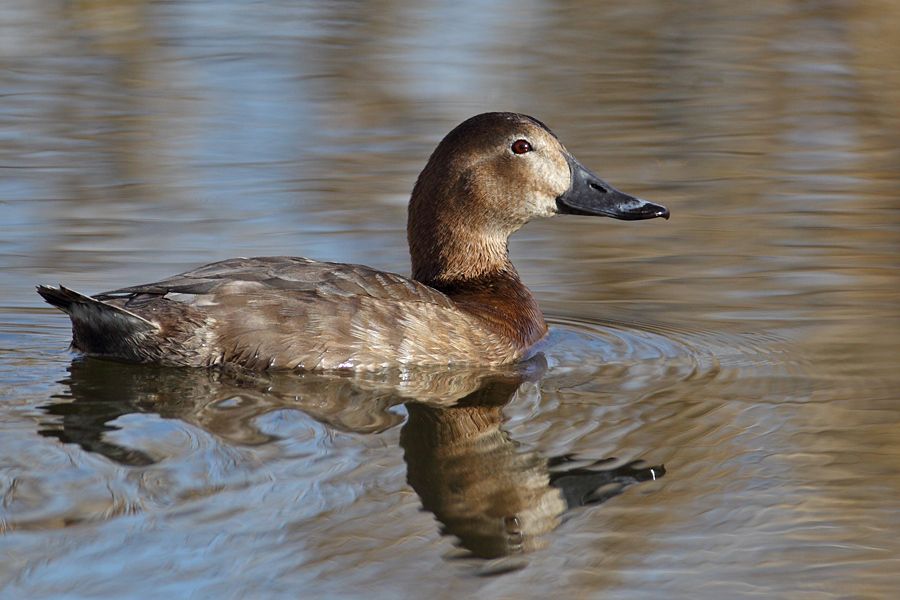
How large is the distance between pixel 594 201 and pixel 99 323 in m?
2.43

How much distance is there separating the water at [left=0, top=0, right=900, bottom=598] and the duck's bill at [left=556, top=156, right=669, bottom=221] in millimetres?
447

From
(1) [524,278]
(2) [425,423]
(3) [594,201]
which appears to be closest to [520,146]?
(3) [594,201]

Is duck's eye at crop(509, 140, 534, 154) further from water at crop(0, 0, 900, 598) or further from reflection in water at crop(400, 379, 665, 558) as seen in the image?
reflection in water at crop(400, 379, 665, 558)

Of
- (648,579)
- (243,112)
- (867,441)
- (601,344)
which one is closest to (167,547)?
(648,579)

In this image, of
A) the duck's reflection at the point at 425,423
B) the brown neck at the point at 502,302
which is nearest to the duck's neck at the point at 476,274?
the brown neck at the point at 502,302

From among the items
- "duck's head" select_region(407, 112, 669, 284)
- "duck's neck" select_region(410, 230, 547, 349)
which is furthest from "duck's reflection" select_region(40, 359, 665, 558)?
"duck's head" select_region(407, 112, 669, 284)

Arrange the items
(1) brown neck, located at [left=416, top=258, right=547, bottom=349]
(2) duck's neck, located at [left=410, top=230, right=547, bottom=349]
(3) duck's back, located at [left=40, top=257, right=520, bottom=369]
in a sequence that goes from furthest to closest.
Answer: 1. (2) duck's neck, located at [left=410, top=230, right=547, bottom=349]
2. (1) brown neck, located at [left=416, top=258, right=547, bottom=349]
3. (3) duck's back, located at [left=40, top=257, right=520, bottom=369]

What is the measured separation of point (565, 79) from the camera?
1123 cm

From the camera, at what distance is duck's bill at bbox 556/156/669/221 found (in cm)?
698

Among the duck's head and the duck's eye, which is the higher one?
the duck's eye

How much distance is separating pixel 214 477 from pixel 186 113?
20.5ft

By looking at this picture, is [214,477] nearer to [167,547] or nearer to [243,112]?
[167,547]

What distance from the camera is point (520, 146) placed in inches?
270

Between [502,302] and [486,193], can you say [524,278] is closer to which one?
[486,193]
